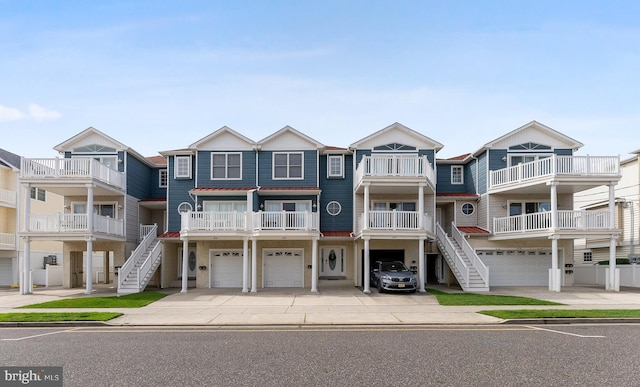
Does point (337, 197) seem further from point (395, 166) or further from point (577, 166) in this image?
point (577, 166)

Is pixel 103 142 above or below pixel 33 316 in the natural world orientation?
above

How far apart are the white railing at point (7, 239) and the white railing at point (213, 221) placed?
17.1m

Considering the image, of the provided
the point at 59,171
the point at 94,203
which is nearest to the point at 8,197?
the point at 94,203

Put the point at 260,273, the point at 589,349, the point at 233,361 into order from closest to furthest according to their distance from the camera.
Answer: the point at 233,361 → the point at 589,349 → the point at 260,273

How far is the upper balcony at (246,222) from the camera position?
25.5m

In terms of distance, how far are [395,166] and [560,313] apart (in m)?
11.8

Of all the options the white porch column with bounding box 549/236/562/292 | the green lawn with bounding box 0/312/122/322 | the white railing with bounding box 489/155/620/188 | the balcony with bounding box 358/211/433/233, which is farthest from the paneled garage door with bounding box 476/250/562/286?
the green lawn with bounding box 0/312/122/322

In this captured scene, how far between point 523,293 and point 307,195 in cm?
1246

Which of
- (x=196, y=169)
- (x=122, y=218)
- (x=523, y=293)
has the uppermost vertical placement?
(x=196, y=169)

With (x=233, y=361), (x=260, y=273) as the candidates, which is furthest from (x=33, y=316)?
(x=260, y=273)

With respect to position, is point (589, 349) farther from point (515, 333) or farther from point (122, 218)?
point (122, 218)

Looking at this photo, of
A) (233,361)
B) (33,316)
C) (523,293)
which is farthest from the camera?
(523,293)

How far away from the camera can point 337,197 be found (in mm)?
29531

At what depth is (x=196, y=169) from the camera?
2898 centimetres
